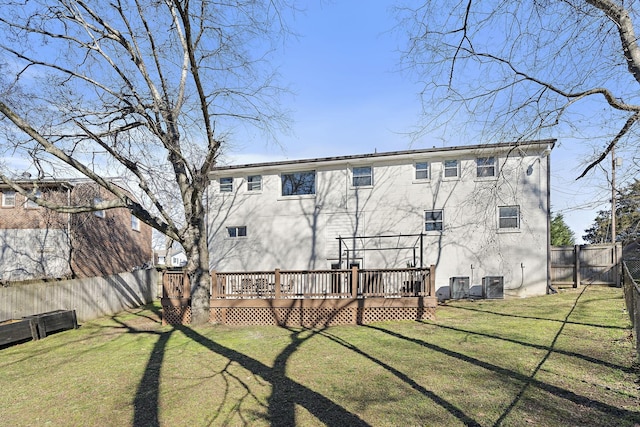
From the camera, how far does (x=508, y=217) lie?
14.4 meters

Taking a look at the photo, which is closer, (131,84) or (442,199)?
(131,84)

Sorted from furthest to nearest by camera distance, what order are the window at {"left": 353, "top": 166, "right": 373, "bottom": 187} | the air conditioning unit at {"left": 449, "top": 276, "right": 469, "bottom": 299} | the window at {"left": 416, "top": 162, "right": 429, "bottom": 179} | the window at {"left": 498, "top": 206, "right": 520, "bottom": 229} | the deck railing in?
the window at {"left": 353, "top": 166, "right": 373, "bottom": 187}
the window at {"left": 416, "top": 162, "right": 429, "bottom": 179}
the window at {"left": 498, "top": 206, "right": 520, "bottom": 229}
the air conditioning unit at {"left": 449, "top": 276, "right": 469, "bottom": 299}
the deck railing

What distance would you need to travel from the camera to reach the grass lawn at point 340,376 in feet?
14.0

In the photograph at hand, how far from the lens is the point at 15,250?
17703 millimetres

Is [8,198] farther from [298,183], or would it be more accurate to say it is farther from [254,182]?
[298,183]

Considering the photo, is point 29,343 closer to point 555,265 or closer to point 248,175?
point 248,175

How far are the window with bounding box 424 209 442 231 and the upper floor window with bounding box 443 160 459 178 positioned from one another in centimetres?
161

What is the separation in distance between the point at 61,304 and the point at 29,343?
2318mm

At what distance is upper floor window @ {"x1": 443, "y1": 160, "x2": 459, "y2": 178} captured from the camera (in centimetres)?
1498

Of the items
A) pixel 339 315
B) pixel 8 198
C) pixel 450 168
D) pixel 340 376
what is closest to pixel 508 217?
pixel 450 168

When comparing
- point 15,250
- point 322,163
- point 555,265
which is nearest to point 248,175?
point 322,163

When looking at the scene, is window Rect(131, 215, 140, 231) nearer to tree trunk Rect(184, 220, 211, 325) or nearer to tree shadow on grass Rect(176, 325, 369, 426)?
tree trunk Rect(184, 220, 211, 325)

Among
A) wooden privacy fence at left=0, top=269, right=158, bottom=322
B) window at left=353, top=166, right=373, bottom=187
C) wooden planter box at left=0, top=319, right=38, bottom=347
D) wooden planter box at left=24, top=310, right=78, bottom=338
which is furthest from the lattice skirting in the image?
window at left=353, top=166, right=373, bottom=187

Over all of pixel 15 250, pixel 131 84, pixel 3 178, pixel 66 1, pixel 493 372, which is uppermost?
pixel 66 1
